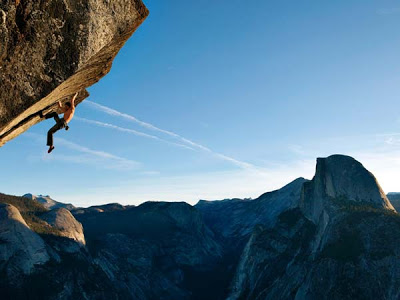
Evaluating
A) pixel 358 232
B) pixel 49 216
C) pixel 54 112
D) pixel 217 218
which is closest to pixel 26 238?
pixel 49 216

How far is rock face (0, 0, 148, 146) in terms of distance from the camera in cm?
541

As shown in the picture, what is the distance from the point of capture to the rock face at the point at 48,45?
213 inches

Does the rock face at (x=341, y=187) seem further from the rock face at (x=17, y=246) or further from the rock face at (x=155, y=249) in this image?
the rock face at (x=17, y=246)

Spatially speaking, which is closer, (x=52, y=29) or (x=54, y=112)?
(x=52, y=29)

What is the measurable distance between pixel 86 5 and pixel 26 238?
84865 mm

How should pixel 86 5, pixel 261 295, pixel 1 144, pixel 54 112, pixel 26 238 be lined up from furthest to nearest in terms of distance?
pixel 26 238 → pixel 261 295 → pixel 54 112 → pixel 1 144 → pixel 86 5

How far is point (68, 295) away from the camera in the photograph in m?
71.4

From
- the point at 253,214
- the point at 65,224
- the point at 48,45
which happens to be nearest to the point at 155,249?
the point at 65,224

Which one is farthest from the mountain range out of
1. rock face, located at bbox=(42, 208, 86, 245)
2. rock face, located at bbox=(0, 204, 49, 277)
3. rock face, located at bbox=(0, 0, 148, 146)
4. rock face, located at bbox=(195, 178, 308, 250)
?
rock face, located at bbox=(0, 0, 148, 146)

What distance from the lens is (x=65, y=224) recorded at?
99625 mm

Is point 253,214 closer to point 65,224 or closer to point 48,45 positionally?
point 65,224

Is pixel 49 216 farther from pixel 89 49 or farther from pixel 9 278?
pixel 89 49

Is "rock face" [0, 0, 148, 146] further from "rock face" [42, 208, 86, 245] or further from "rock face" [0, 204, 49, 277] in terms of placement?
"rock face" [42, 208, 86, 245]

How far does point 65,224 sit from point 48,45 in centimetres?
10512
